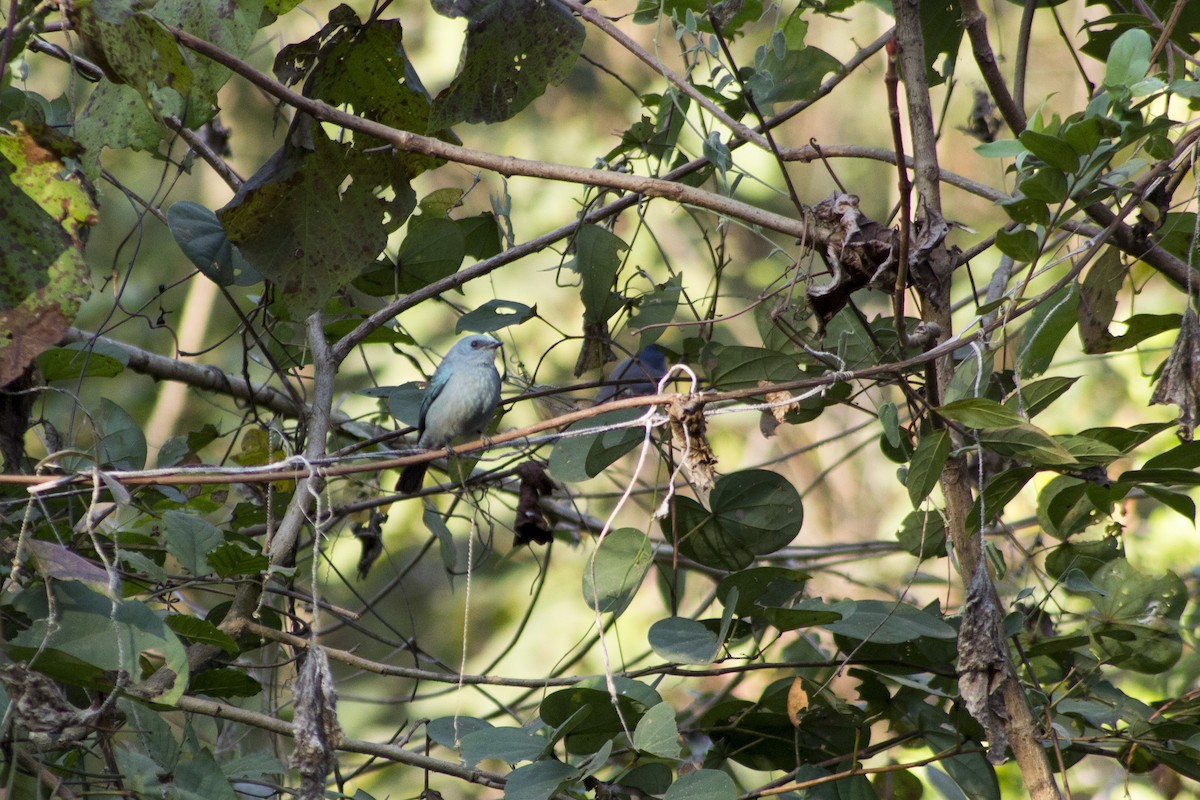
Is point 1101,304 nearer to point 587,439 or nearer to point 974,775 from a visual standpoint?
point 974,775

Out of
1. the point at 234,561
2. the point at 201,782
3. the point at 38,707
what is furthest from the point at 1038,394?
the point at 38,707

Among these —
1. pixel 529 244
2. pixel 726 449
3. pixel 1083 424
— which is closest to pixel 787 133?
pixel 726 449

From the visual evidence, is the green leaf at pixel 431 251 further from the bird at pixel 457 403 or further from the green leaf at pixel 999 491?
the green leaf at pixel 999 491

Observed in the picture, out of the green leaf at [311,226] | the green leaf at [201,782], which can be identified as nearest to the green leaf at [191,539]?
the green leaf at [201,782]

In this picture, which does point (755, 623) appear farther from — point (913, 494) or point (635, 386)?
point (635, 386)

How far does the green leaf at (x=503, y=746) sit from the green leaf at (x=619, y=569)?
326 millimetres

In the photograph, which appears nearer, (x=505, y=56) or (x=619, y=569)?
(x=619, y=569)

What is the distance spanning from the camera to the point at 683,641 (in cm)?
246

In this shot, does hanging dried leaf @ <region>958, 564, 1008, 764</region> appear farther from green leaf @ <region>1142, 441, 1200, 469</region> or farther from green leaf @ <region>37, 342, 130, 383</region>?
green leaf @ <region>37, 342, 130, 383</region>

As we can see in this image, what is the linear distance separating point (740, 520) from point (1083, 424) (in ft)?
14.8

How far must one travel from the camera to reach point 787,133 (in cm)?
948

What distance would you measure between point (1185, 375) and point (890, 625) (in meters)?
0.82

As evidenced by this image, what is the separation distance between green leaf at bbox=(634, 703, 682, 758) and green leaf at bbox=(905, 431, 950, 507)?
0.67 metres

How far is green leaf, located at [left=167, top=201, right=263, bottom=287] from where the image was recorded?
2967 millimetres
